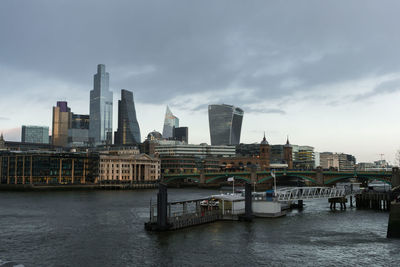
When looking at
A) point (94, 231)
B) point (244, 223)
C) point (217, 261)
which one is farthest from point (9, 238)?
point (244, 223)

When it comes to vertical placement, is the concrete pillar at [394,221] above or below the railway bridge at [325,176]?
below

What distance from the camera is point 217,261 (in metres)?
43.9

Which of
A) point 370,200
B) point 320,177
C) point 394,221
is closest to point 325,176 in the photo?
point 320,177

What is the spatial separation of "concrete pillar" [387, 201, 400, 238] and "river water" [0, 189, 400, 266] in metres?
2.16

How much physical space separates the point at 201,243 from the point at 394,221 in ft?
87.7

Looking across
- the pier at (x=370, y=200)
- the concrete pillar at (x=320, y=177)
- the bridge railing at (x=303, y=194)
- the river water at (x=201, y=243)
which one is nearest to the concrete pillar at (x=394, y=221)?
the river water at (x=201, y=243)

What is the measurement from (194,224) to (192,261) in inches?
800

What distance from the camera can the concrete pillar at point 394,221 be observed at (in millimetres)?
52688

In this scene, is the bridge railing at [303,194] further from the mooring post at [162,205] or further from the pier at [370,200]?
the mooring post at [162,205]

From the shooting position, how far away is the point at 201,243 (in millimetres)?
52250

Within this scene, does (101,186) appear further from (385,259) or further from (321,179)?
(385,259)

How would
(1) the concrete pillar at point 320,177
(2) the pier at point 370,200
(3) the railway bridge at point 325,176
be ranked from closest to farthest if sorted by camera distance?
(2) the pier at point 370,200 < (3) the railway bridge at point 325,176 < (1) the concrete pillar at point 320,177

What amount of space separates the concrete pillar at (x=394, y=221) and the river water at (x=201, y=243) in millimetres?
2162

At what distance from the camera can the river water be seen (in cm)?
4481
